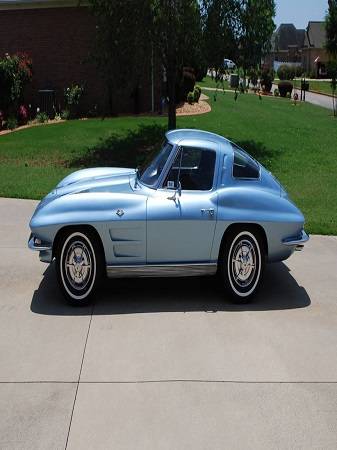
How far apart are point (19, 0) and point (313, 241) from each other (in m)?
17.7

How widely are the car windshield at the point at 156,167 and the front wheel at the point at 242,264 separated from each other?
2.95ft

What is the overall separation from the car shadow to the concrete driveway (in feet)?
0.06

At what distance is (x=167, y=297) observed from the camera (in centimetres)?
598

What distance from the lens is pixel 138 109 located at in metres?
21.7

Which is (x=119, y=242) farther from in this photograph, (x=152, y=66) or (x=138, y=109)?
(x=138, y=109)

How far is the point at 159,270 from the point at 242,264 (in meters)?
0.79

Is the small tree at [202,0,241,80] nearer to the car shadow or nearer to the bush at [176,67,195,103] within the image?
the bush at [176,67,195,103]

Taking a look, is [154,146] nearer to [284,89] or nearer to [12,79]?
[12,79]

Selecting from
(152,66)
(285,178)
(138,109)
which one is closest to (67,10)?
(138,109)

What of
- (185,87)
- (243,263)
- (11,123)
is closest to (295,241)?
(243,263)

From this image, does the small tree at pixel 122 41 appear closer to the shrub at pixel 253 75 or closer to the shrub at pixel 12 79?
the shrub at pixel 253 75

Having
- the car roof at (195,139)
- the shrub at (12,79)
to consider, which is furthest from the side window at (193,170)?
the shrub at (12,79)

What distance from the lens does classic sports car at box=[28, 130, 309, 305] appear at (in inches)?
219

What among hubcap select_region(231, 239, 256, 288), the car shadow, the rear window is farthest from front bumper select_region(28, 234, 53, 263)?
the rear window
